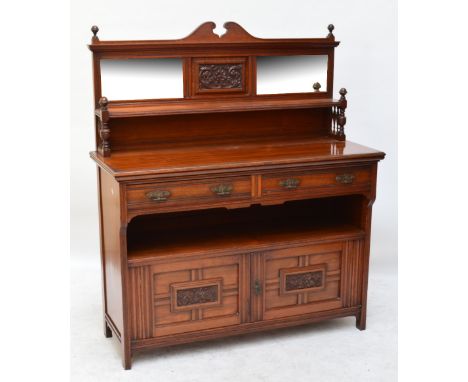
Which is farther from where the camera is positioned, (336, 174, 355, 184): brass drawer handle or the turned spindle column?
the turned spindle column

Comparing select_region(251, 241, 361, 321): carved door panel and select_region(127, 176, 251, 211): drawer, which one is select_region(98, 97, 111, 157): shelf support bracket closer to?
select_region(127, 176, 251, 211): drawer

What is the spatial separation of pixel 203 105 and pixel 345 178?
2.64ft

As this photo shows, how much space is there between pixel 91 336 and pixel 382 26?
258cm

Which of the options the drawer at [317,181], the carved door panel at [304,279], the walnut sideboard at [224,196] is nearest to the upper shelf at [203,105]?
the walnut sideboard at [224,196]

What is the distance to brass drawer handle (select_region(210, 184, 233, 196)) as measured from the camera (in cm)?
394

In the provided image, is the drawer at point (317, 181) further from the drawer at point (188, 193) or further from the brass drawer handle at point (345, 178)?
the drawer at point (188, 193)

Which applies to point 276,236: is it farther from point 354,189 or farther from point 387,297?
point 387,297

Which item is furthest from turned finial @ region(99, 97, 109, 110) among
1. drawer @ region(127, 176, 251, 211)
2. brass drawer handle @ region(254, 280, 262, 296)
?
brass drawer handle @ region(254, 280, 262, 296)

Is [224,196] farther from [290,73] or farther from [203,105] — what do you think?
[290,73]

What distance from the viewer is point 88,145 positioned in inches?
209

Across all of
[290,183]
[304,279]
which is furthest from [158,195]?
[304,279]

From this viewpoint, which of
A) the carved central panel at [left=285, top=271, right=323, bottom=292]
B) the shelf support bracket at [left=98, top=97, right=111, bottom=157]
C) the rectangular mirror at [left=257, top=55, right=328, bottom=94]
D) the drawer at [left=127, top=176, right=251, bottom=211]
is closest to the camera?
the drawer at [left=127, top=176, right=251, bottom=211]

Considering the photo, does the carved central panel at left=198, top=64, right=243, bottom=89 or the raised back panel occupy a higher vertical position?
the carved central panel at left=198, top=64, right=243, bottom=89

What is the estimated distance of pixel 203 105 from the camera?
169 inches
